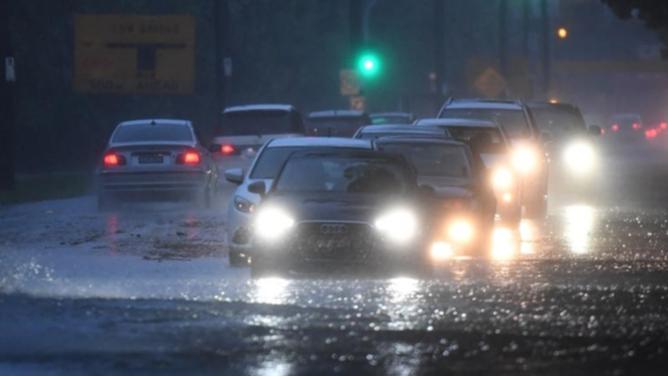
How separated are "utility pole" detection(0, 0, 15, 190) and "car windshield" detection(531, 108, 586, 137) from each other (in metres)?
11.6

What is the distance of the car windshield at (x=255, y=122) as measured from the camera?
1422 inches

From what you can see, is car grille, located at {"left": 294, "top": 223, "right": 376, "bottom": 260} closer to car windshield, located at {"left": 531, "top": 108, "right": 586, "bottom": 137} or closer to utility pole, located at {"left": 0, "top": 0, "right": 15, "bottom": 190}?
utility pole, located at {"left": 0, "top": 0, "right": 15, "bottom": 190}

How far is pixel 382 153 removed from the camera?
19609mm

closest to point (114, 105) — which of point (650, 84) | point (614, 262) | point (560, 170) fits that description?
point (560, 170)

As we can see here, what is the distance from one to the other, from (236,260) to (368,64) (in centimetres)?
2751

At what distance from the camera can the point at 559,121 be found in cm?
4191

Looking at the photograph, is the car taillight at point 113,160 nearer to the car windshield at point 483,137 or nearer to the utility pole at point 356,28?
the car windshield at point 483,137

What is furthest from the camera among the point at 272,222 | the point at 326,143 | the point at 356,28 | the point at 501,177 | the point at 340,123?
the point at 356,28

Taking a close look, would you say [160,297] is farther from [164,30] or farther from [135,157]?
[164,30]

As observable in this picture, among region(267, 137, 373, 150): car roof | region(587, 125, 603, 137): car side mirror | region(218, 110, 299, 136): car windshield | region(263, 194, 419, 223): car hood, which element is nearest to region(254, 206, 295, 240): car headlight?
region(263, 194, 419, 223): car hood

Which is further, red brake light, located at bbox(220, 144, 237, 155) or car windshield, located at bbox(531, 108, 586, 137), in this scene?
car windshield, located at bbox(531, 108, 586, 137)

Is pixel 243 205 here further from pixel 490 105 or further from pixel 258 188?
A: pixel 490 105

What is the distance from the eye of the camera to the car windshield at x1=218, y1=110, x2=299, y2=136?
1422 inches

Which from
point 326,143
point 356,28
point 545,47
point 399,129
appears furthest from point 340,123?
point 545,47
